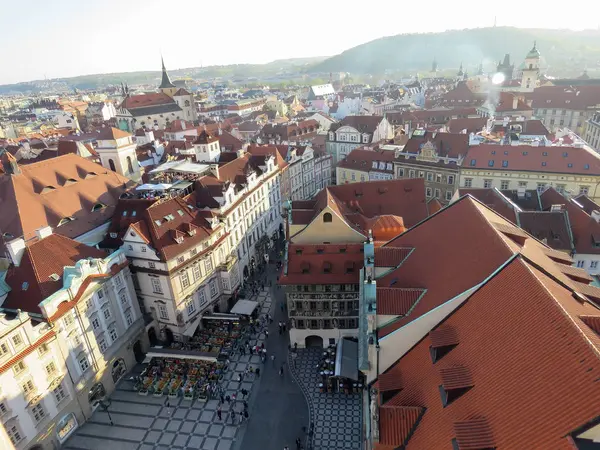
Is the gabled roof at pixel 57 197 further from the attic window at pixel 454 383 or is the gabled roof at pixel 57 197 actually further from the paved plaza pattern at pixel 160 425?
the attic window at pixel 454 383

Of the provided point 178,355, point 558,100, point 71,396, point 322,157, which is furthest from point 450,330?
point 558,100

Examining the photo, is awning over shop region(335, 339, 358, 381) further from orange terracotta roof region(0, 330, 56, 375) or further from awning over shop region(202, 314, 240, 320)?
orange terracotta roof region(0, 330, 56, 375)

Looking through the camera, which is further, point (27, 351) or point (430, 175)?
point (430, 175)

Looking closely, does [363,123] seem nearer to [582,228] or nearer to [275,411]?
[582,228]

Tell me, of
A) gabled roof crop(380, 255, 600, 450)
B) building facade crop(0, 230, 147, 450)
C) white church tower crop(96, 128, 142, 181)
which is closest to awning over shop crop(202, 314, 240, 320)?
building facade crop(0, 230, 147, 450)

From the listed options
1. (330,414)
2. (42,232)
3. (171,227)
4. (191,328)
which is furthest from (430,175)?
(42,232)
